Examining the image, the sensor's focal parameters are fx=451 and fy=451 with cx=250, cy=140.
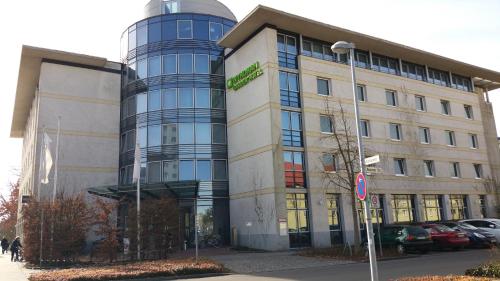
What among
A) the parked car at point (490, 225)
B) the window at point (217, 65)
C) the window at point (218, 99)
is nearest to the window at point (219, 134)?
A: the window at point (218, 99)

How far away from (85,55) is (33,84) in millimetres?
8016

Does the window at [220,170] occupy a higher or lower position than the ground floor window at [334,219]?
higher

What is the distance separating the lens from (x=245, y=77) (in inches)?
1264

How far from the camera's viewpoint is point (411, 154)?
3588 centimetres

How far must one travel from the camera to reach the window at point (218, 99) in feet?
114

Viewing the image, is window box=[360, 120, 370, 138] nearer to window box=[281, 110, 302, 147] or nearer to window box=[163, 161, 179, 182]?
window box=[281, 110, 302, 147]

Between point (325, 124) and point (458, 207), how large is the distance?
50.8 feet

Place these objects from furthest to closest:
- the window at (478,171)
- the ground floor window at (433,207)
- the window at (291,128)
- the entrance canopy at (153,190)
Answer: the window at (478,171)
the ground floor window at (433,207)
the window at (291,128)
the entrance canopy at (153,190)

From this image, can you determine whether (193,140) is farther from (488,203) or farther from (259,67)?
(488,203)

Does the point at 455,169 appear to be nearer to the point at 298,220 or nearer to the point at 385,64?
the point at 385,64

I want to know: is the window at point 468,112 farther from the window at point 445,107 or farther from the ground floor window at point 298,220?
the ground floor window at point 298,220

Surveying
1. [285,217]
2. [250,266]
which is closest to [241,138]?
[285,217]

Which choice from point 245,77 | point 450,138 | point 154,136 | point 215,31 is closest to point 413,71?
point 450,138

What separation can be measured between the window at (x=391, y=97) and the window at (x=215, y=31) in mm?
14161
